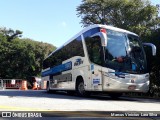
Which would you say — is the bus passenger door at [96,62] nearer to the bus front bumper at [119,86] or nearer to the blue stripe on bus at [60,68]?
the bus front bumper at [119,86]

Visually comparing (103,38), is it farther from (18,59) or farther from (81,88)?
(18,59)

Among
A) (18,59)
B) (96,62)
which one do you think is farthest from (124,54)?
(18,59)

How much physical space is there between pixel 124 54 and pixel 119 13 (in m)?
25.7

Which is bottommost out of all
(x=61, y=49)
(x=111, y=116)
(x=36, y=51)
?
(x=111, y=116)

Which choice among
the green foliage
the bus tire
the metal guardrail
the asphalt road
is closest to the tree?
the metal guardrail

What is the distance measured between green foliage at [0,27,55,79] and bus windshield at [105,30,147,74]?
39727 millimetres

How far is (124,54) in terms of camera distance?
14484 millimetres

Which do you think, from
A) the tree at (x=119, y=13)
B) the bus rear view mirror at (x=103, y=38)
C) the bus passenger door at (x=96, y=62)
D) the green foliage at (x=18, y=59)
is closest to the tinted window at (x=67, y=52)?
the bus passenger door at (x=96, y=62)

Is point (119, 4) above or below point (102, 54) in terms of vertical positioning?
above

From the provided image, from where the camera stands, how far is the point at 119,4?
39.1 m

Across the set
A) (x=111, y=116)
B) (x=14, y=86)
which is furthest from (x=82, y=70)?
(x=14, y=86)

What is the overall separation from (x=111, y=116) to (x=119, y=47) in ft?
25.9

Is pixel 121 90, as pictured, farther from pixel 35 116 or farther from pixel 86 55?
pixel 35 116

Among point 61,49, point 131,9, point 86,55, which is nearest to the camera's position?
point 86,55
